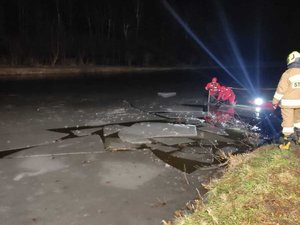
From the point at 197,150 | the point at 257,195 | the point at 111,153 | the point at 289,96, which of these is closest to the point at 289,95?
the point at 289,96

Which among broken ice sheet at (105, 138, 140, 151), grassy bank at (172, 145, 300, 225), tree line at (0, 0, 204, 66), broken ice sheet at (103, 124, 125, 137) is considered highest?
tree line at (0, 0, 204, 66)

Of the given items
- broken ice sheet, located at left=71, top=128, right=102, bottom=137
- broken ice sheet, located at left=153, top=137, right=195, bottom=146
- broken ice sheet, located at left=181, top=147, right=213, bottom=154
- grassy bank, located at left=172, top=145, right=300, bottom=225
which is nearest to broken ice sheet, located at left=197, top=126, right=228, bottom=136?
broken ice sheet, located at left=153, top=137, right=195, bottom=146

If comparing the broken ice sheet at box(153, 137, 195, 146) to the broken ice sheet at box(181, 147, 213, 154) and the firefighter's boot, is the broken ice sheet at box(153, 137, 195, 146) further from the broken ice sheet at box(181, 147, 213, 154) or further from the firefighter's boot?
the firefighter's boot

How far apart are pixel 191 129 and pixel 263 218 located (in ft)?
16.0

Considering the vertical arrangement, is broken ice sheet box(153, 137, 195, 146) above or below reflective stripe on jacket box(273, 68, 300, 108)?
below

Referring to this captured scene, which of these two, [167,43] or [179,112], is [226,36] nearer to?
[167,43]

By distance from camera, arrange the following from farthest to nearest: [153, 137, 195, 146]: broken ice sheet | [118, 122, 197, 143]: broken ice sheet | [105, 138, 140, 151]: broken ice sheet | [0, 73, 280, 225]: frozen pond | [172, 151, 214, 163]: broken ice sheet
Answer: [118, 122, 197, 143]: broken ice sheet < [153, 137, 195, 146]: broken ice sheet < [105, 138, 140, 151]: broken ice sheet < [172, 151, 214, 163]: broken ice sheet < [0, 73, 280, 225]: frozen pond

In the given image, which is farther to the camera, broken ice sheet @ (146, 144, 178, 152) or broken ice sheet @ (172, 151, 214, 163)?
broken ice sheet @ (146, 144, 178, 152)

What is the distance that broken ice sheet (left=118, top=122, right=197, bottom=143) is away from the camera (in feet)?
25.2

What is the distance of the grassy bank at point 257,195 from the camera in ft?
11.8

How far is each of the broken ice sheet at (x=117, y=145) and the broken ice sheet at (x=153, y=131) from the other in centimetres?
17

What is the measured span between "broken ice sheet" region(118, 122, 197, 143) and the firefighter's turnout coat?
2962 mm

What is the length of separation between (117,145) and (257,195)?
3.66 metres

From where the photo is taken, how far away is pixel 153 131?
8.12 metres
